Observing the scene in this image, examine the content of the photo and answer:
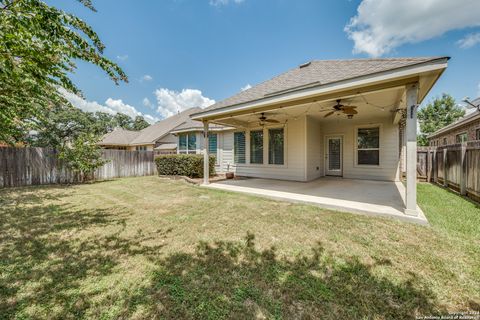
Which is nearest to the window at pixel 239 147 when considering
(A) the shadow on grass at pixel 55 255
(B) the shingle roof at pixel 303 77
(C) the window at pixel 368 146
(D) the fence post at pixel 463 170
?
(B) the shingle roof at pixel 303 77

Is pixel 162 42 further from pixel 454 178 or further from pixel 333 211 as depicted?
pixel 454 178

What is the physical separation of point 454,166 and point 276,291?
7864 millimetres

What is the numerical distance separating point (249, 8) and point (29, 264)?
35.2 feet

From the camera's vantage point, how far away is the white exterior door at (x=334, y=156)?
927cm

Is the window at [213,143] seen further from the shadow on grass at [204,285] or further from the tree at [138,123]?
the tree at [138,123]

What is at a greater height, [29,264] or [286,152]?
[286,152]

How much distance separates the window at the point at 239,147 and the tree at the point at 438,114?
30.9 meters

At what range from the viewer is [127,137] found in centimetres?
2216

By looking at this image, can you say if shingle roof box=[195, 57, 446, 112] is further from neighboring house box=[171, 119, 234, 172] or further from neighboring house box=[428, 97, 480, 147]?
neighboring house box=[428, 97, 480, 147]

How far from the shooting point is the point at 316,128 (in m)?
8.98

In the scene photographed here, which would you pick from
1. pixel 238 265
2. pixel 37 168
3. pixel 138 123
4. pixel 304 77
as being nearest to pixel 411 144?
pixel 238 265

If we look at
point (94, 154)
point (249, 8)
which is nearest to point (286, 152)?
point (249, 8)

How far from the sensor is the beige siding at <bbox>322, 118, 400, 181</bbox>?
26.4 feet

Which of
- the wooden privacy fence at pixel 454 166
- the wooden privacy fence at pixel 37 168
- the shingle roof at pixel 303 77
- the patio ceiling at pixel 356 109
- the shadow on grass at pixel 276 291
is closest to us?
the shadow on grass at pixel 276 291
